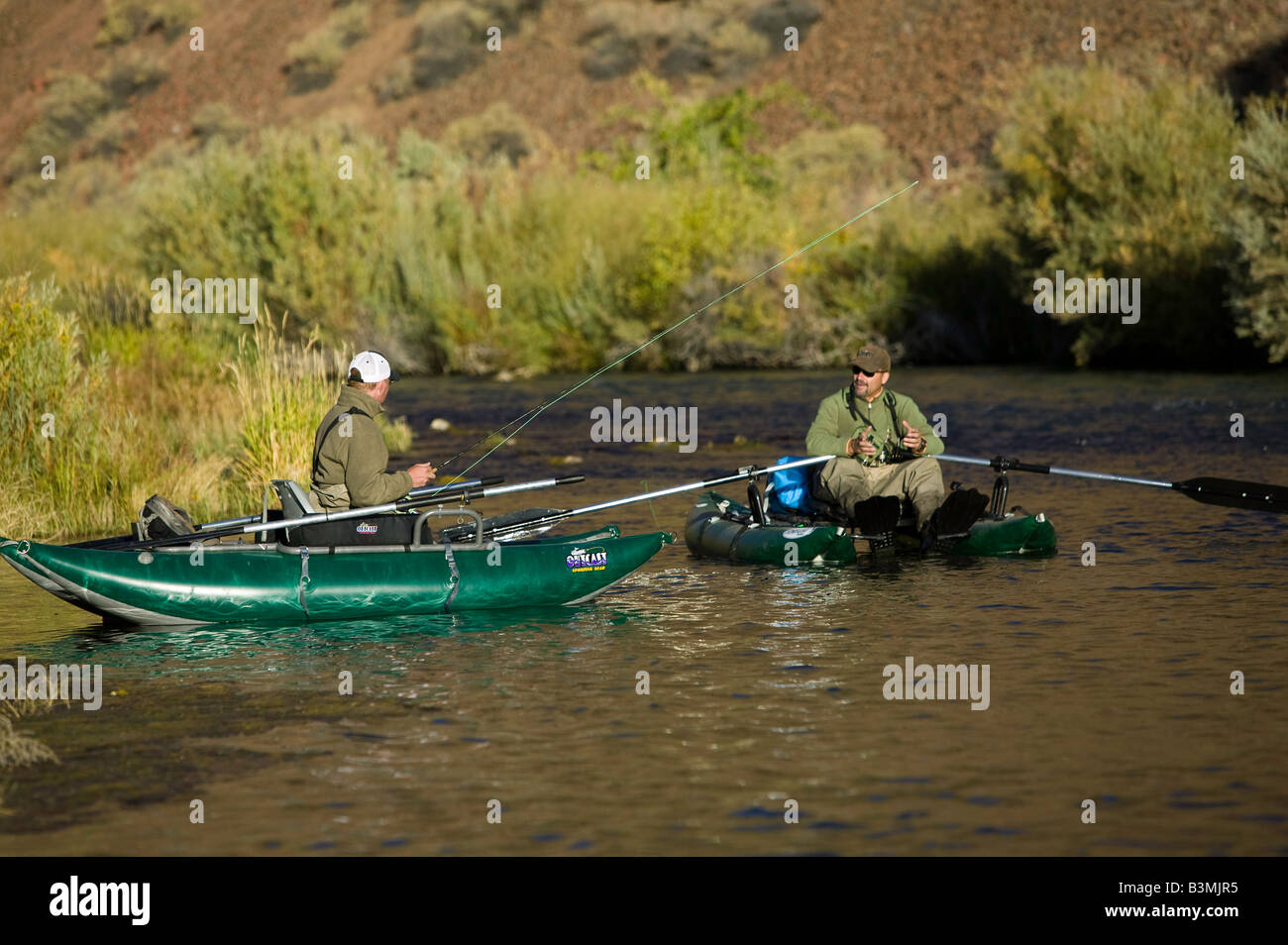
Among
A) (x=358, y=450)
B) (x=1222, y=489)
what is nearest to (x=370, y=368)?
(x=358, y=450)

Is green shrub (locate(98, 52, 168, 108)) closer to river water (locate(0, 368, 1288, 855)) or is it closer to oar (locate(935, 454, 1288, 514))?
river water (locate(0, 368, 1288, 855))

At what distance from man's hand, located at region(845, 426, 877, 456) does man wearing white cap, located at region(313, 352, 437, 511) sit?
354cm

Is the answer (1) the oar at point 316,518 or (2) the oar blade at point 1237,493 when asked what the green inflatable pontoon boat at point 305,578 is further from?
(2) the oar blade at point 1237,493

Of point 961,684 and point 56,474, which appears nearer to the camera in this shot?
point 961,684

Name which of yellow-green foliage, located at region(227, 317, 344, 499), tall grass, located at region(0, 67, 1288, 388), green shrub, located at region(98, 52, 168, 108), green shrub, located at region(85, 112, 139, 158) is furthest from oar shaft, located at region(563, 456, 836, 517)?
green shrub, located at region(98, 52, 168, 108)

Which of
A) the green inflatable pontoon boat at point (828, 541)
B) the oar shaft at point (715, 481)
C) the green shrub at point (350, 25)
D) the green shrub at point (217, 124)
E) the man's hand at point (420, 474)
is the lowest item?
the green inflatable pontoon boat at point (828, 541)

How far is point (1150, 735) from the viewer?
26.2 ft

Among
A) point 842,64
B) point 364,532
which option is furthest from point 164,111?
point 364,532

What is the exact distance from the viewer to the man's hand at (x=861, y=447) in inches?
510

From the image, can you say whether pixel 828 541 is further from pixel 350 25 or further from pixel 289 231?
pixel 350 25

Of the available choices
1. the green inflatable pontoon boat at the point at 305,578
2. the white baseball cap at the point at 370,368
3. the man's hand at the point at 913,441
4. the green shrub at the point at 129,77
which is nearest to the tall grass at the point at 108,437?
the green inflatable pontoon boat at the point at 305,578

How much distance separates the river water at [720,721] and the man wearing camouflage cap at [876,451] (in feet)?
1.54
